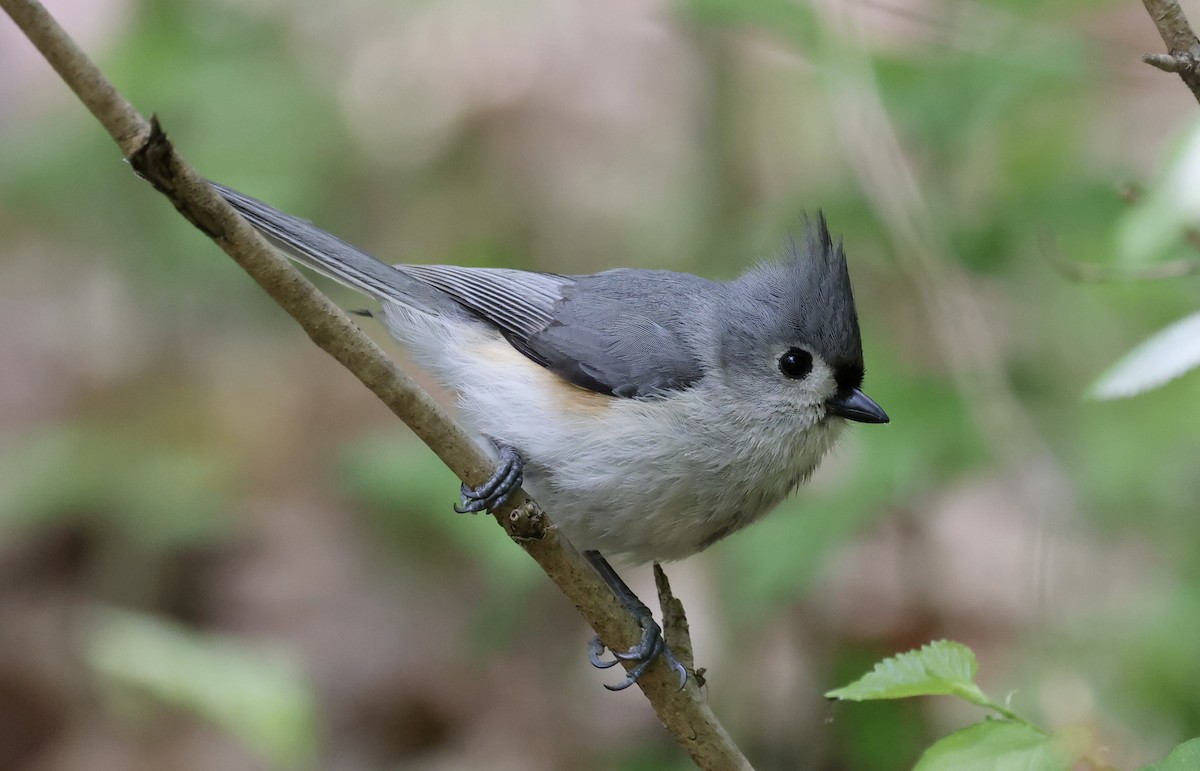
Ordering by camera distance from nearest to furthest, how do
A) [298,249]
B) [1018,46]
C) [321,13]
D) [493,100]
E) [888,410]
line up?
[298,249]
[888,410]
[1018,46]
[321,13]
[493,100]

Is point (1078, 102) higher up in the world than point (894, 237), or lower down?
higher up

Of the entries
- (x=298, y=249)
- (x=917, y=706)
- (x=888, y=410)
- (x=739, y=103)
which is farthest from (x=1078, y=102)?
(x=298, y=249)

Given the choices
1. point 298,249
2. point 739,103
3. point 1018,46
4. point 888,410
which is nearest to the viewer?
point 298,249

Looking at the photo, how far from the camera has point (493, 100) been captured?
214 inches

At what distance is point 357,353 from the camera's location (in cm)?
→ 153

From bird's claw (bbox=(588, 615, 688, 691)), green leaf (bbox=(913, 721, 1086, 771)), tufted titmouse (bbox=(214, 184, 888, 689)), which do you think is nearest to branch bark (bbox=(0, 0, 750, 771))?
bird's claw (bbox=(588, 615, 688, 691))

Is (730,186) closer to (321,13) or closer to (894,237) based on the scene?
(894,237)

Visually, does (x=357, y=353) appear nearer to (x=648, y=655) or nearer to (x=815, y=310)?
(x=648, y=655)

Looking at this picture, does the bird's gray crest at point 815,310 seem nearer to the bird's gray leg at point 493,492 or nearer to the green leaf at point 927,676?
the bird's gray leg at point 493,492

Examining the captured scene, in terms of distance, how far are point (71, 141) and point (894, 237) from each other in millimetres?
2714

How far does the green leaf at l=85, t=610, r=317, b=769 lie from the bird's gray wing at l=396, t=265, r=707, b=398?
2.83 feet

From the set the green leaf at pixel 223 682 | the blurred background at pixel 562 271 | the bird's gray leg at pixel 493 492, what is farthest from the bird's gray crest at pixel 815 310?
the green leaf at pixel 223 682

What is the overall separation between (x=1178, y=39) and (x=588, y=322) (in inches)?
51.1

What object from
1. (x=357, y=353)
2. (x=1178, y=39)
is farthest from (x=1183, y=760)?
(x=357, y=353)
